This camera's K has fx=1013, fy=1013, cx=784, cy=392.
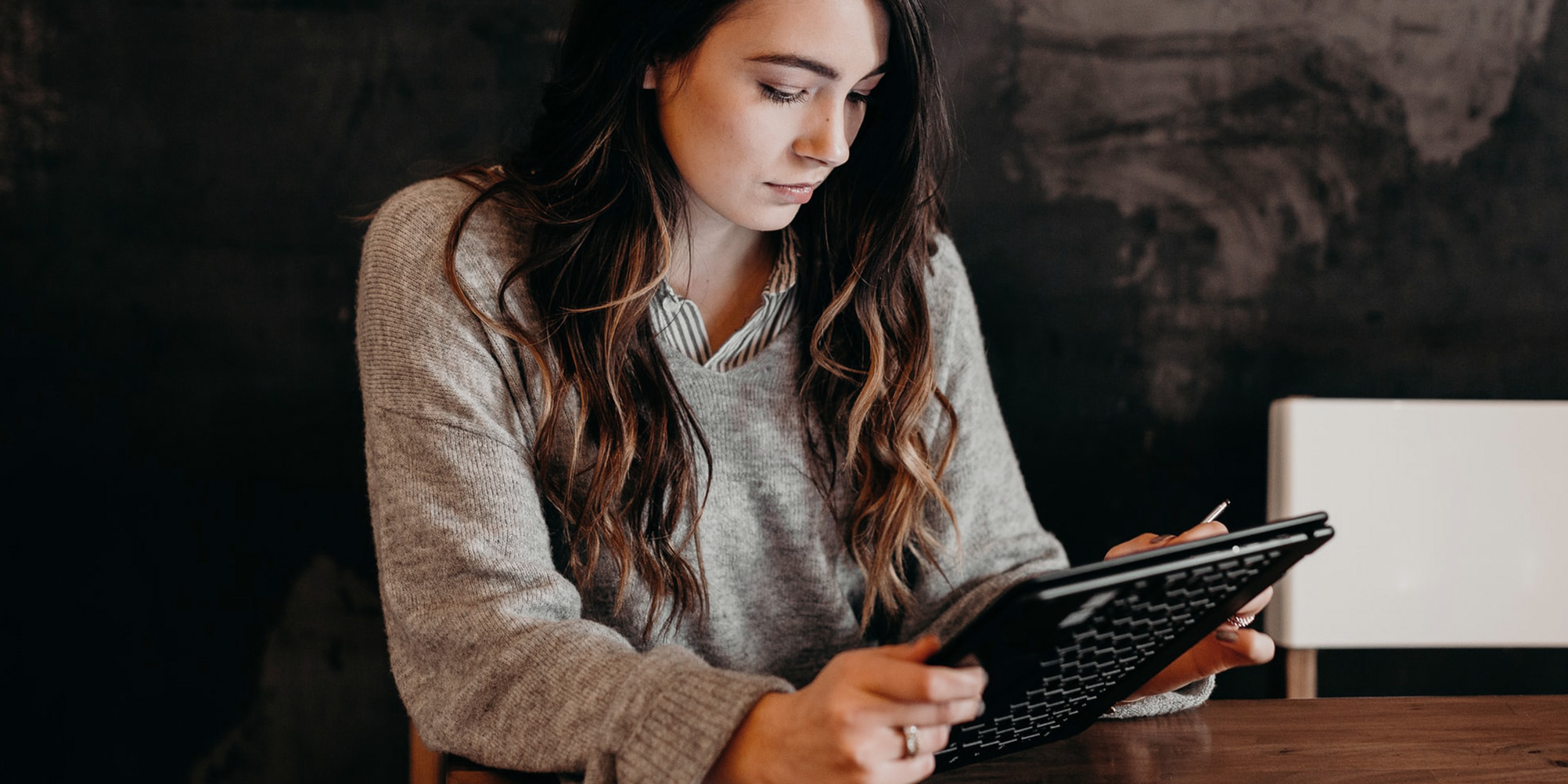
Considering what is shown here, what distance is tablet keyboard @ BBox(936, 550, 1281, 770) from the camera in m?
0.59

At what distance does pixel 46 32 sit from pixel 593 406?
0.96 metres

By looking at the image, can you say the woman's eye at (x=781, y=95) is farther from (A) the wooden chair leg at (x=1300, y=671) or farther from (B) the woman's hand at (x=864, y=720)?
(A) the wooden chair leg at (x=1300, y=671)

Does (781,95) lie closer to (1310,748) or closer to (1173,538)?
(1173,538)

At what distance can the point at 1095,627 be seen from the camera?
593 mm

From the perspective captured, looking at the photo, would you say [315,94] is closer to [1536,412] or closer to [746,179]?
[746,179]

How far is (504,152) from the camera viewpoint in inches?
52.1

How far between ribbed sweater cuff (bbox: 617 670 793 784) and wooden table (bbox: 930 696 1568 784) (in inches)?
7.4

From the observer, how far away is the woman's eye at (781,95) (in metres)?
0.92

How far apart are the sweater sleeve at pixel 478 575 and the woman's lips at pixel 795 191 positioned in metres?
0.27

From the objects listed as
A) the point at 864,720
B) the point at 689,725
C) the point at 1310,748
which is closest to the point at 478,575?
the point at 689,725

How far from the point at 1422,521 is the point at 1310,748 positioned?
681 millimetres

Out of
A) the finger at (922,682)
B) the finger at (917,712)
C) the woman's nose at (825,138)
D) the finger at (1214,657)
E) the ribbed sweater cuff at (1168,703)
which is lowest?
the ribbed sweater cuff at (1168,703)

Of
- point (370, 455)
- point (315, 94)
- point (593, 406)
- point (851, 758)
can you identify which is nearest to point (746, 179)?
point (593, 406)

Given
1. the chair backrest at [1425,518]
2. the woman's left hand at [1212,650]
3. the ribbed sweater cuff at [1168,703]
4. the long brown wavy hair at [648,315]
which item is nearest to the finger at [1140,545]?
the woman's left hand at [1212,650]
